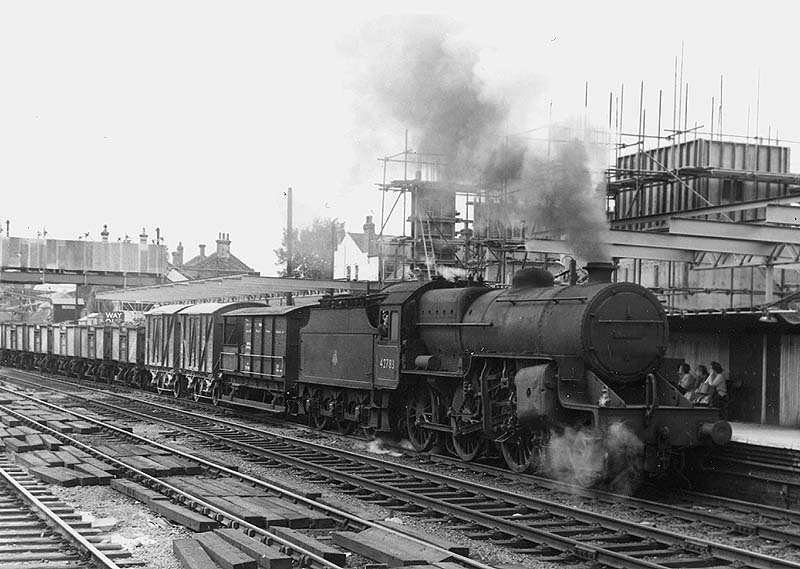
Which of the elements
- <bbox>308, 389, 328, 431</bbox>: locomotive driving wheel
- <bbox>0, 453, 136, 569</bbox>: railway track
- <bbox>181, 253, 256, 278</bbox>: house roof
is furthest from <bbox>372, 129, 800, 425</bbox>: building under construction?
<bbox>181, 253, 256, 278</bbox>: house roof

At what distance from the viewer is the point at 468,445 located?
559 inches

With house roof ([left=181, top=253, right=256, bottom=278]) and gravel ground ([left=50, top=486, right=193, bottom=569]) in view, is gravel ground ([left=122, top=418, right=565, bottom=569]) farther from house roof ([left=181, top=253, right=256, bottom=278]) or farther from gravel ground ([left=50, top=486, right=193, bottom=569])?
house roof ([left=181, top=253, right=256, bottom=278])

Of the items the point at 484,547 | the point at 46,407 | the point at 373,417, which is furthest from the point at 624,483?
the point at 46,407

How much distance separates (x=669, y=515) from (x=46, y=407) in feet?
52.6

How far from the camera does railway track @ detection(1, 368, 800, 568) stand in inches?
328

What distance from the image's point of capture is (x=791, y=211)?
1564 cm

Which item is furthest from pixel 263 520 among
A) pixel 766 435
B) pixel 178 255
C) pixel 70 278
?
pixel 178 255

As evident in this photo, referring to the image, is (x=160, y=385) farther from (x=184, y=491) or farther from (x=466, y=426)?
(x=184, y=491)

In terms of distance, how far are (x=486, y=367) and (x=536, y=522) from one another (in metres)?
3.92

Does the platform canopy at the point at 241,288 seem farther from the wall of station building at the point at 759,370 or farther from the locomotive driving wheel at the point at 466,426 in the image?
the locomotive driving wheel at the point at 466,426

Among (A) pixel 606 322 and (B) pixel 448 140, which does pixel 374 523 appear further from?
(B) pixel 448 140

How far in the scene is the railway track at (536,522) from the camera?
8.34 m

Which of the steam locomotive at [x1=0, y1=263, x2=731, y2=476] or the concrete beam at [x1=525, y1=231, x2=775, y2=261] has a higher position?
the concrete beam at [x1=525, y1=231, x2=775, y2=261]

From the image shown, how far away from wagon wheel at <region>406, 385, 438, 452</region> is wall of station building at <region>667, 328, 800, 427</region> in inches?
216
